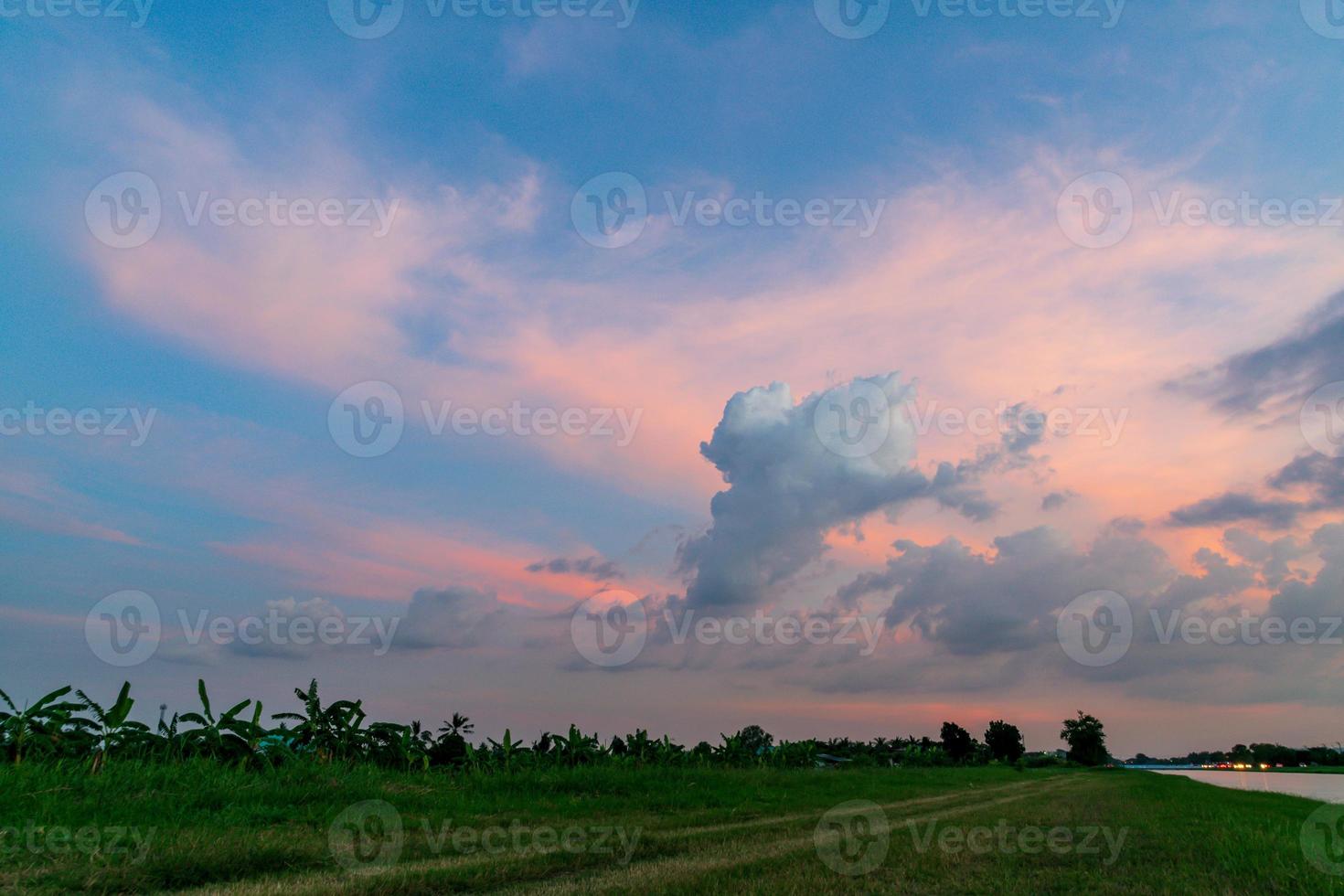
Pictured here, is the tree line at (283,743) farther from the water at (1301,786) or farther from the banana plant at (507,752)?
the water at (1301,786)

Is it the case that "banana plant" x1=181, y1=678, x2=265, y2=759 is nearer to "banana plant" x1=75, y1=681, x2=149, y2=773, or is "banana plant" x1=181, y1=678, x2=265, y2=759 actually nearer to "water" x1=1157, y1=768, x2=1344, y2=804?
"banana plant" x1=75, y1=681, x2=149, y2=773

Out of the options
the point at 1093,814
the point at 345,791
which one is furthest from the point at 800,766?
the point at 345,791

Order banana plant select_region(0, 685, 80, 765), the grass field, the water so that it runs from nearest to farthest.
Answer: the grass field
banana plant select_region(0, 685, 80, 765)
the water

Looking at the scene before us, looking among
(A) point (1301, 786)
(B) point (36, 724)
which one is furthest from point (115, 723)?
(A) point (1301, 786)

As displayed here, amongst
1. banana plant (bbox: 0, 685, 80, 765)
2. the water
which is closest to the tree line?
banana plant (bbox: 0, 685, 80, 765)

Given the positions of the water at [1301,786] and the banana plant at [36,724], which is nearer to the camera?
the banana plant at [36,724]

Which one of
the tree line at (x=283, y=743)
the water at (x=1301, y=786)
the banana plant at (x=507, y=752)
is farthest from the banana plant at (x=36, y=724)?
the water at (x=1301, y=786)

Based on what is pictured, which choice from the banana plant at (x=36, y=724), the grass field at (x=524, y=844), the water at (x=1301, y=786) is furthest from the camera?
the water at (x=1301, y=786)

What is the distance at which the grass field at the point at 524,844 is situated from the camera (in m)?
7.48

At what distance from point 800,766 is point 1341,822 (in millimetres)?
28211

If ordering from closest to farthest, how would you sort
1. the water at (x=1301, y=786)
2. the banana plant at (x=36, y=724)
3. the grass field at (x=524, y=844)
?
the grass field at (x=524, y=844)
the banana plant at (x=36, y=724)
the water at (x=1301, y=786)

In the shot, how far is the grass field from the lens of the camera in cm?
748

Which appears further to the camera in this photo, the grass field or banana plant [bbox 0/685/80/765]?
banana plant [bbox 0/685/80/765]

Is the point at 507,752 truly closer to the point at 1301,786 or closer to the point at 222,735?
the point at 222,735
